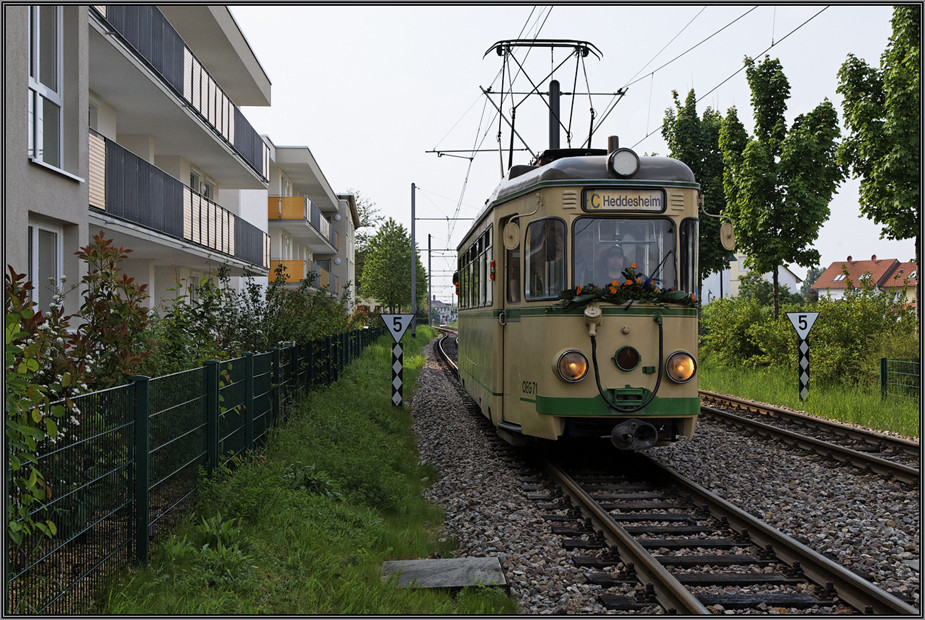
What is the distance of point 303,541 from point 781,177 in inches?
715

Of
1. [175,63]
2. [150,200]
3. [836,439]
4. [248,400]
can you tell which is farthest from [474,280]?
[175,63]

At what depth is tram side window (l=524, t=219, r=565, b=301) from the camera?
8.66 metres

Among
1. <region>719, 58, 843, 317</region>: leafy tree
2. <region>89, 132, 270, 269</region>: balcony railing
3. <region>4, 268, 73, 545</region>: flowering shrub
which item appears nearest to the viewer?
<region>4, 268, 73, 545</region>: flowering shrub

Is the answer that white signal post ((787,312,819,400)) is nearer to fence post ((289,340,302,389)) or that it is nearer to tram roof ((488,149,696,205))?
tram roof ((488,149,696,205))

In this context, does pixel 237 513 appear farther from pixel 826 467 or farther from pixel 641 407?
pixel 826 467

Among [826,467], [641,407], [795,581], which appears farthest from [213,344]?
[826,467]

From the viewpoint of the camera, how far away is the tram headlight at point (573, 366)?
8.41 metres

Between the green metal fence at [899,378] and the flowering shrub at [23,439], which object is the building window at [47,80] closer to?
the flowering shrub at [23,439]

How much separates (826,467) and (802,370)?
6297mm

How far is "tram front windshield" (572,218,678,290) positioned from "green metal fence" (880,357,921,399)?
7.62 metres

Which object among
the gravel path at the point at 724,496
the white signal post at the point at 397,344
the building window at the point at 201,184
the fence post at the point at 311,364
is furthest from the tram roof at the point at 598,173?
the building window at the point at 201,184

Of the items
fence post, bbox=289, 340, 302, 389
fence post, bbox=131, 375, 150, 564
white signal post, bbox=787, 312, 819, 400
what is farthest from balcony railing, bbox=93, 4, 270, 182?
white signal post, bbox=787, 312, 819, 400

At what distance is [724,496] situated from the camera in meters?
8.21

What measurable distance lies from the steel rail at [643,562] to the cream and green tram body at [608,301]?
3.37 feet
